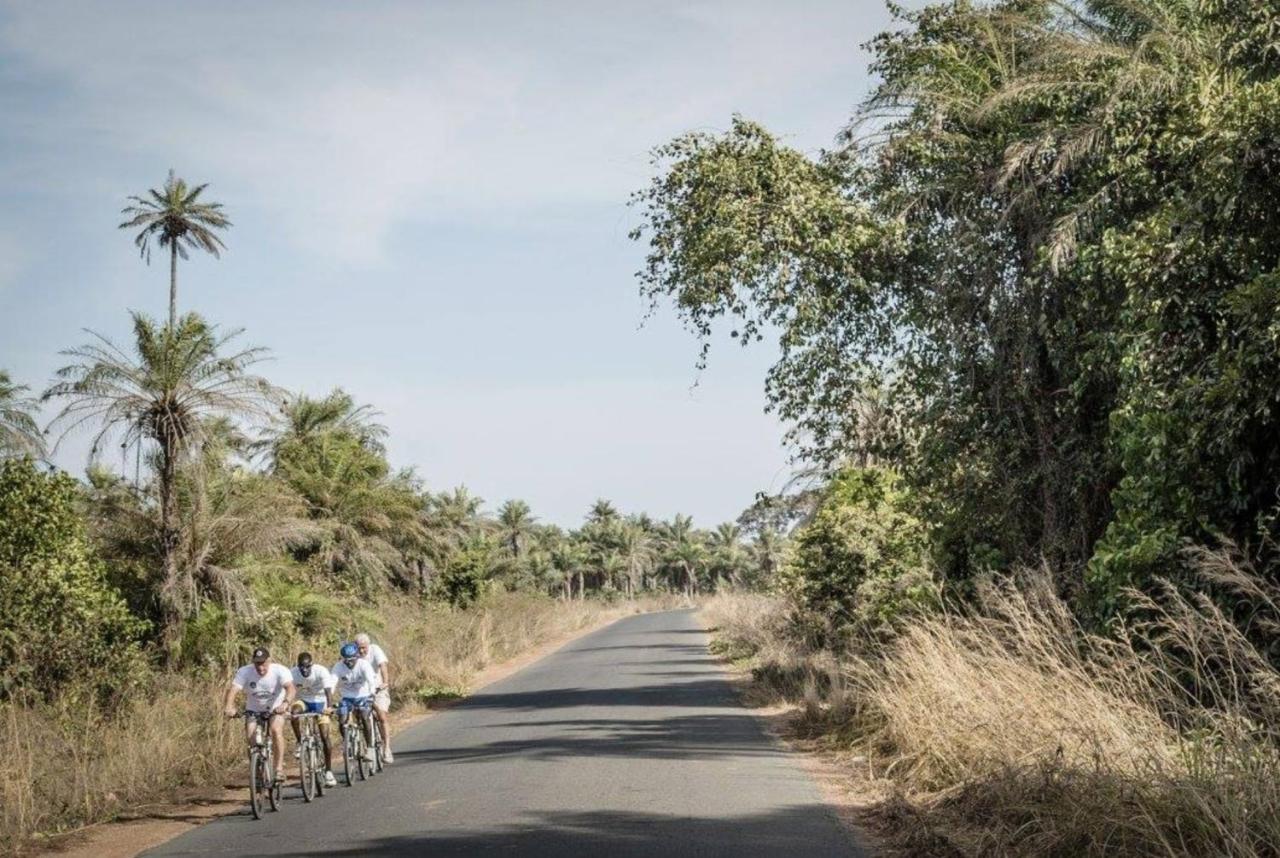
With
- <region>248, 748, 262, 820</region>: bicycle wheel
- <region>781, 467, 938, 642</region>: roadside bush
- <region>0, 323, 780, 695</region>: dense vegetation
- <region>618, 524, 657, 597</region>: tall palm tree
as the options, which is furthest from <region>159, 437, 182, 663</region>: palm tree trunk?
<region>618, 524, 657, 597</region>: tall palm tree

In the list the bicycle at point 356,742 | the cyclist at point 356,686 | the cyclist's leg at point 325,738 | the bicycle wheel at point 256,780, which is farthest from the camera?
the cyclist at point 356,686

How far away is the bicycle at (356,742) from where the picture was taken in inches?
621

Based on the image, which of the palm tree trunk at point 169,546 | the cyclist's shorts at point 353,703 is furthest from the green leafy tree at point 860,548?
the palm tree trunk at point 169,546

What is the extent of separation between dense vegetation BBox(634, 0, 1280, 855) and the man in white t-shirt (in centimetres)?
615

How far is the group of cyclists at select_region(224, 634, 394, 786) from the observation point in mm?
13977

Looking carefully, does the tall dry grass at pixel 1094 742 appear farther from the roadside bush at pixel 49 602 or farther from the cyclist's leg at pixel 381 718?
the roadside bush at pixel 49 602

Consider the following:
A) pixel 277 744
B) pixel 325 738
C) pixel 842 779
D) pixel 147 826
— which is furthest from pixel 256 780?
pixel 842 779

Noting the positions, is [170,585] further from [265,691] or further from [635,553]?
[635,553]

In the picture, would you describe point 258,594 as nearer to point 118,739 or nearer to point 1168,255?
point 118,739

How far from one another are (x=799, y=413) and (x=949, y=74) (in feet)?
18.4

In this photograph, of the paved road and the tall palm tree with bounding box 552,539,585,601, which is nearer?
the paved road

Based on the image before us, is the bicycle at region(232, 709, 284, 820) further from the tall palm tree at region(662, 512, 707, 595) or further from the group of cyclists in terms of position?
the tall palm tree at region(662, 512, 707, 595)

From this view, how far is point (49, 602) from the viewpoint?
21094mm

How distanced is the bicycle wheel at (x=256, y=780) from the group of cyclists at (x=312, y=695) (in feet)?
0.61
